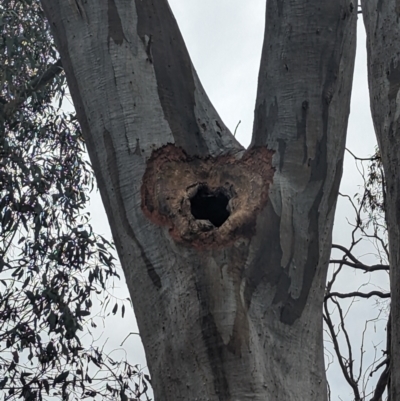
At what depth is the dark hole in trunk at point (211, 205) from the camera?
1.43 meters

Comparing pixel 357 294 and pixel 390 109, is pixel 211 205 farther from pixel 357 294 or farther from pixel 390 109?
pixel 357 294

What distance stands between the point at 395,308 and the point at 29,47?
4.26 meters

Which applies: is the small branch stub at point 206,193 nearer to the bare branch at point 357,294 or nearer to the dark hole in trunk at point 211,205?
the dark hole in trunk at point 211,205

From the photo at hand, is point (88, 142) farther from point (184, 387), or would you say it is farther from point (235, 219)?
point (184, 387)

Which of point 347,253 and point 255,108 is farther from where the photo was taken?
point 347,253

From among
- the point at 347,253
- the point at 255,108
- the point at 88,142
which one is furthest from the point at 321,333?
the point at 347,253

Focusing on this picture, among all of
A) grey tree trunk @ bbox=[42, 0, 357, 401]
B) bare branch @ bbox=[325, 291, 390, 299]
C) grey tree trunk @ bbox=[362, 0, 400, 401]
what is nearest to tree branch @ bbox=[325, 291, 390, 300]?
bare branch @ bbox=[325, 291, 390, 299]

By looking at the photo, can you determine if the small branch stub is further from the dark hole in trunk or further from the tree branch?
the tree branch

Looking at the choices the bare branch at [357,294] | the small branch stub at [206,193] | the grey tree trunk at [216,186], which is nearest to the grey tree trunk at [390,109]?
the grey tree trunk at [216,186]

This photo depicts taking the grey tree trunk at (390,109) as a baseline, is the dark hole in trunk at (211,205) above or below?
→ below

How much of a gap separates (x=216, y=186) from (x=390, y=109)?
33.4 inches

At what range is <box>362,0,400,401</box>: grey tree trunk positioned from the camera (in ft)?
5.80

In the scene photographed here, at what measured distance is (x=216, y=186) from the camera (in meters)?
1.44

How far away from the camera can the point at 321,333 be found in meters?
1.37
